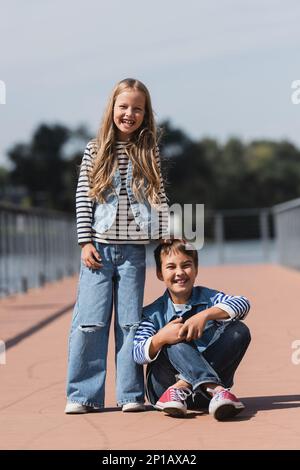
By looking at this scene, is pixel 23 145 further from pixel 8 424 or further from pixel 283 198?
pixel 8 424

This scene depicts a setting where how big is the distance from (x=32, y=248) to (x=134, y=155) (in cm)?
1596

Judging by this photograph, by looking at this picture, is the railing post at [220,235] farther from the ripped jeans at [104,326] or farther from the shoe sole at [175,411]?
the shoe sole at [175,411]

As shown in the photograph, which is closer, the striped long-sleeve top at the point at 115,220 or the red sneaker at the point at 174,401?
the red sneaker at the point at 174,401

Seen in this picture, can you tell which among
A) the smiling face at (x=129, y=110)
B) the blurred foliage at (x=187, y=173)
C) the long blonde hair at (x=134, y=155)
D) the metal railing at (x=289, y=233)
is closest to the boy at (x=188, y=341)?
the long blonde hair at (x=134, y=155)

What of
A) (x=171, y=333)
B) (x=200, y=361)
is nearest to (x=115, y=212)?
(x=171, y=333)

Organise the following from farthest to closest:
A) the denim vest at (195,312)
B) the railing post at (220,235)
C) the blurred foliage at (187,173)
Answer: the blurred foliage at (187,173)
the railing post at (220,235)
the denim vest at (195,312)

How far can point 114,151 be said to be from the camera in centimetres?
596

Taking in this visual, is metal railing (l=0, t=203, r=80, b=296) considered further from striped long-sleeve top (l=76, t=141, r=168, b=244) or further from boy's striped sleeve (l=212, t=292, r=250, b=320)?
boy's striped sleeve (l=212, t=292, r=250, b=320)

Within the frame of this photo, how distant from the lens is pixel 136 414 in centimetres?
579

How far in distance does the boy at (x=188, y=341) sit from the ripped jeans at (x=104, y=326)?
8 centimetres

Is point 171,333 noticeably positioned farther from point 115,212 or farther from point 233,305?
point 115,212

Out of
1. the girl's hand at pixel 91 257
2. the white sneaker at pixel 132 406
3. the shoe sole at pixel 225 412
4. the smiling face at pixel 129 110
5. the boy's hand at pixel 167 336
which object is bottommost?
the white sneaker at pixel 132 406

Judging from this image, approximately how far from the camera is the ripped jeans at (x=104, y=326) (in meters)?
5.85

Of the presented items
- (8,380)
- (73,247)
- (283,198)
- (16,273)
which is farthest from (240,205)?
(8,380)
